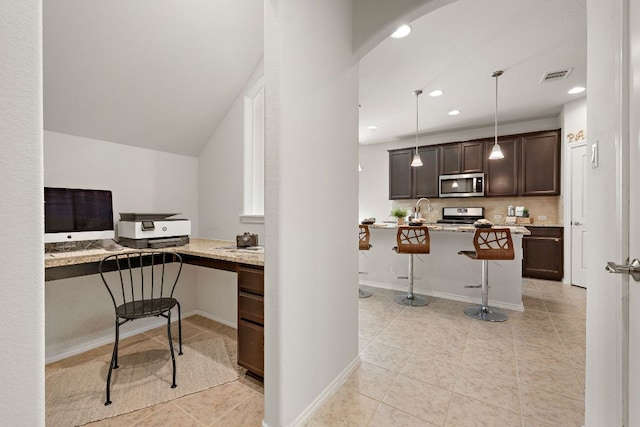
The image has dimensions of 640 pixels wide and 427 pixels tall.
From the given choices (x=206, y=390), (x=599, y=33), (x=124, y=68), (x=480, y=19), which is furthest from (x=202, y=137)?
(x=599, y=33)

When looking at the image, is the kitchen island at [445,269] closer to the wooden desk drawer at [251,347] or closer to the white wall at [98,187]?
the wooden desk drawer at [251,347]

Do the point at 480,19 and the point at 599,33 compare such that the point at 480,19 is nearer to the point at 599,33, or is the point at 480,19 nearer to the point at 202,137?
the point at 599,33

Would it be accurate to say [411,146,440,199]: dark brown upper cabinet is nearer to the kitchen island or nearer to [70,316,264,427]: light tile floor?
the kitchen island

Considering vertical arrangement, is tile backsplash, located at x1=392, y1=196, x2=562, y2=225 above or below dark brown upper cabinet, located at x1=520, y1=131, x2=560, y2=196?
below

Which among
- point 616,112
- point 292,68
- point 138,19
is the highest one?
point 138,19

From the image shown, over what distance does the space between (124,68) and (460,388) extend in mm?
3513

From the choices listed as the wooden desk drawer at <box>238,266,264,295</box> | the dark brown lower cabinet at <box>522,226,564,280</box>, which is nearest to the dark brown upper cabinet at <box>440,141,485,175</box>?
the dark brown lower cabinet at <box>522,226,564,280</box>

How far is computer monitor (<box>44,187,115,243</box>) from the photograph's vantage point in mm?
2100

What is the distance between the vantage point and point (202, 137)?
309 centimetres

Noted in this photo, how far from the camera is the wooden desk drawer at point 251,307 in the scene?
183 centimetres

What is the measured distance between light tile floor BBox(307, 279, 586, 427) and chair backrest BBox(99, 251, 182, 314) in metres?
1.64

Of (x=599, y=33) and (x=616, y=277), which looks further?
(x=599, y=33)

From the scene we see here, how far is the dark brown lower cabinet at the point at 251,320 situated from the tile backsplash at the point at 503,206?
516 centimetres

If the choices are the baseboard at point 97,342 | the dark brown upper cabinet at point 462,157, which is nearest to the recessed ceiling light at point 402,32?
the dark brown upper cabinet at point 462,157
